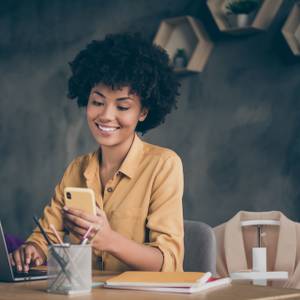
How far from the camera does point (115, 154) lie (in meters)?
2.12

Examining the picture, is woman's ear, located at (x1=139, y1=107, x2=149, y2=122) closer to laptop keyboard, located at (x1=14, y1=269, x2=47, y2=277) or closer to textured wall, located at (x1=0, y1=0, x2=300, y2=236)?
laptop keyboard, located at (x1=14, y1=269, x2=47, y2=277)

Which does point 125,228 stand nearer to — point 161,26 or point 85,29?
point 161,26

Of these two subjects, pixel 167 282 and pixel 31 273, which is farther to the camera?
pixel 31 273

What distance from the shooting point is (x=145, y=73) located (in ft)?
6.95

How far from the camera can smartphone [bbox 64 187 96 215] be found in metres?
1.50

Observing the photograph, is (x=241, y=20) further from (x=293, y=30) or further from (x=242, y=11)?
(x=293, y=30)

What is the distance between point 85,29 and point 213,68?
108 cm

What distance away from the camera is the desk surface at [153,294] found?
4.16 feet

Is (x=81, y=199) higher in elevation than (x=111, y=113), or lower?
lower

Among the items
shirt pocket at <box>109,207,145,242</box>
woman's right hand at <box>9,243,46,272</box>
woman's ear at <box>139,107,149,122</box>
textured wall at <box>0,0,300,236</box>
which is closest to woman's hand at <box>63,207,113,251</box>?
woman's right hand at <box>9,243,46,272</box>

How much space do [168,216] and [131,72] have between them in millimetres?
442

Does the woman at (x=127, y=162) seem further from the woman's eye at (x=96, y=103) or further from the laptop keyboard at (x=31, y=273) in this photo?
the laptop keyboard at (x=31, y=273)

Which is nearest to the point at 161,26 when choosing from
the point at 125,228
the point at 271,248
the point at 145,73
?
the point at 271,248

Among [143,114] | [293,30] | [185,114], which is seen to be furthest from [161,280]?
[185,114]
